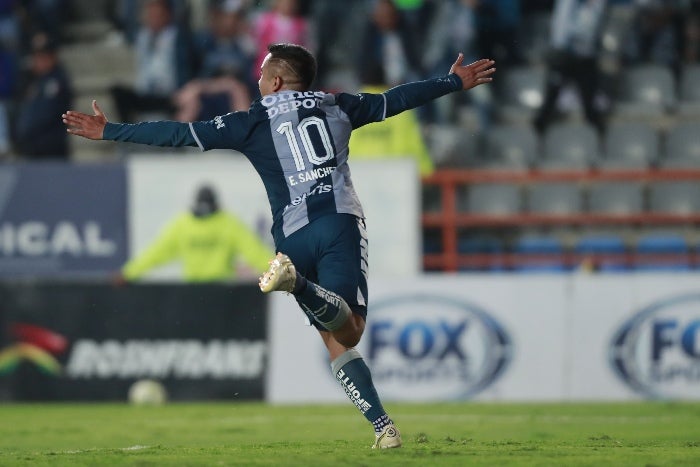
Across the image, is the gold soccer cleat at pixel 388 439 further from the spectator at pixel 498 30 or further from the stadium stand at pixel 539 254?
the spectator at pixel 498 30

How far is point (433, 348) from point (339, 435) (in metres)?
3.90

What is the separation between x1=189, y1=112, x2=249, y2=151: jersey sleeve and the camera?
25.5 feet

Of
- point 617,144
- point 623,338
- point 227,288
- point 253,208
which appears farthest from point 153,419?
point 617,144

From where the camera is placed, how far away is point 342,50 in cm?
1944

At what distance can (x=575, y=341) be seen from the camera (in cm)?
1460

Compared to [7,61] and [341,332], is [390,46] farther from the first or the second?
[341,332]

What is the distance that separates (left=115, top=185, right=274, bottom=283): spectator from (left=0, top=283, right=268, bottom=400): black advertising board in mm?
620

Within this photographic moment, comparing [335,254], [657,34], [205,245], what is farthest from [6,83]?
[335,254]

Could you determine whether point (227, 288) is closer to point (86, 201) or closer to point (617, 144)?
point (86, 201)

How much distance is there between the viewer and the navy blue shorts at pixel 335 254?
7719mm

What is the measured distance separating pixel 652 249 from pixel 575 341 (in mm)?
2495

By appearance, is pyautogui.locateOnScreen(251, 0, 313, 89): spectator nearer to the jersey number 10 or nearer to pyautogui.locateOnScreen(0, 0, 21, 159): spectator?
pyautogui.locateOnScreen(0, 0, 21, 159): spectator

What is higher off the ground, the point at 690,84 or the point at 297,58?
the point at 690,84

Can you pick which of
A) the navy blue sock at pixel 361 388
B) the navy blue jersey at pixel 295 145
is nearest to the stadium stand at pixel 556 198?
the navy blue jersey at pixel 295 145
